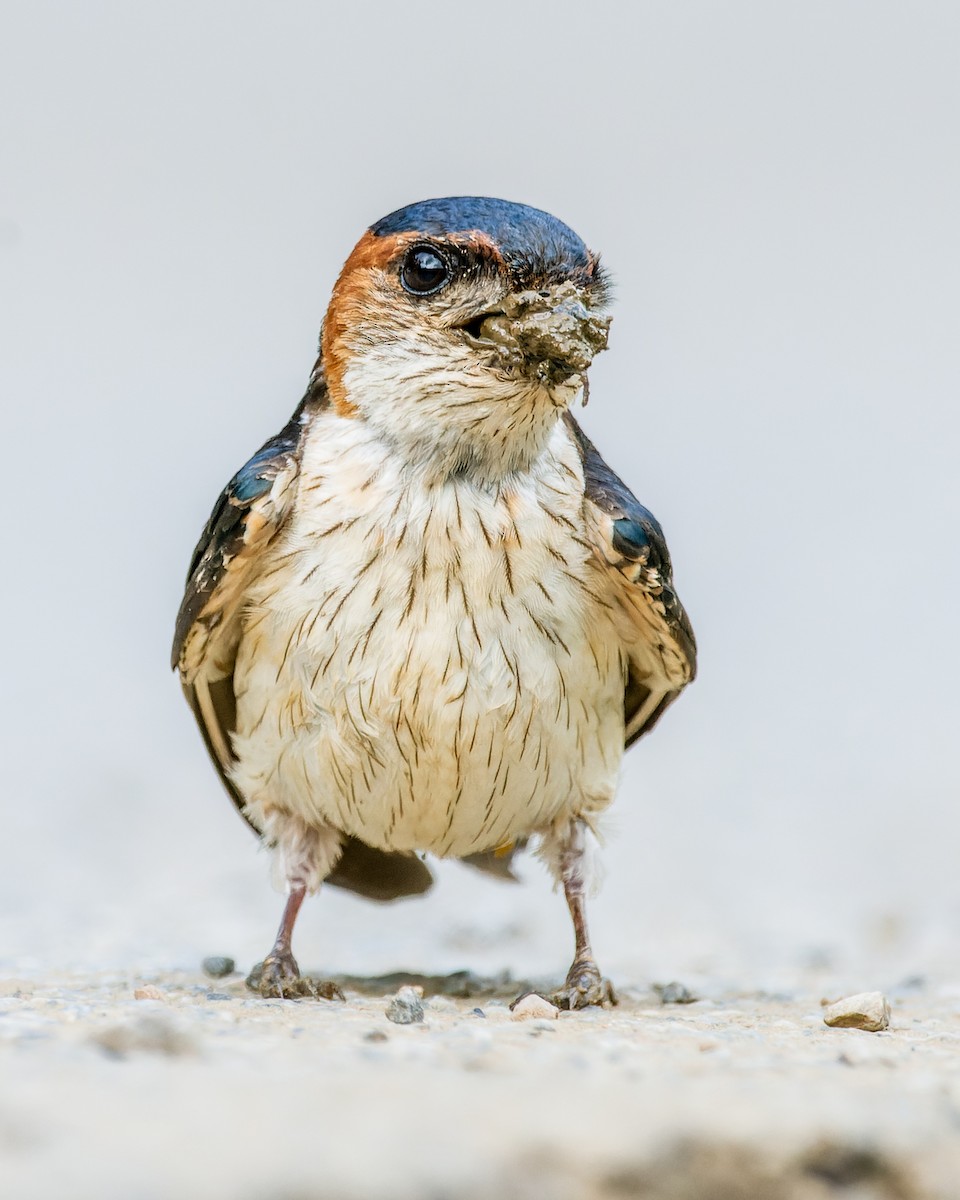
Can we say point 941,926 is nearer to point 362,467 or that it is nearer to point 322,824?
point 322,824

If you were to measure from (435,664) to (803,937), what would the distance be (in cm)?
406

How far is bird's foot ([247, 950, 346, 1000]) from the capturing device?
20.9 ft

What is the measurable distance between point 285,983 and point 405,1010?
156 cm

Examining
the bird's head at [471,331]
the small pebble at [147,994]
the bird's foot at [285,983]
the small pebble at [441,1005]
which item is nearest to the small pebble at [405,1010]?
the small pebble at [441,1005]

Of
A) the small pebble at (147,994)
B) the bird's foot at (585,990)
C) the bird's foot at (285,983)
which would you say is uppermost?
the small pebble at (147,994)

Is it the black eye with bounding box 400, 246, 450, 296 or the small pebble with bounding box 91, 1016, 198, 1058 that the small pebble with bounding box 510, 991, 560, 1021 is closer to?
the small pebble with bounding box 91, 1016, 198, 1058

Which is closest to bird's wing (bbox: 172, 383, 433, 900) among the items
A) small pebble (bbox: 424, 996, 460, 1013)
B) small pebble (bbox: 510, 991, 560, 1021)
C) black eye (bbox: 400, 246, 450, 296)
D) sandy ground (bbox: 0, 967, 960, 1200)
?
black eye (bbox: 400, 246, 450, 296)

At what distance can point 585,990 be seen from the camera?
21.1 ft

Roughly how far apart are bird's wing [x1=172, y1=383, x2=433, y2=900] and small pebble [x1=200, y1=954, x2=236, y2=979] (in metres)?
0.74

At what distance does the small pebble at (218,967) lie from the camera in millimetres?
7035

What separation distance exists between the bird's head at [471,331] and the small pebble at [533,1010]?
6.25 feet

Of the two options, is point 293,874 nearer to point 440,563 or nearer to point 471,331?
point 440,563

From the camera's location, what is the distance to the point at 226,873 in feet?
36.5

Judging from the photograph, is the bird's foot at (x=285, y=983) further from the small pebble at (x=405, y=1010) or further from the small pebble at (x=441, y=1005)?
the small pebble at (x=405, y=1010)
